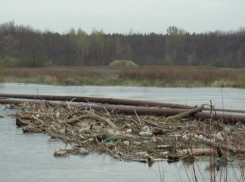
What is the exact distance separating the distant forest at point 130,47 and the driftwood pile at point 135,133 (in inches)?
2891

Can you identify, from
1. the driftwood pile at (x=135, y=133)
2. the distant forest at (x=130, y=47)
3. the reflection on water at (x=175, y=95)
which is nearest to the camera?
the driftwood pile at (x=135, y=133)

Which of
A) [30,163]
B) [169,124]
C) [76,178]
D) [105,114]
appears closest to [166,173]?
[76,178]

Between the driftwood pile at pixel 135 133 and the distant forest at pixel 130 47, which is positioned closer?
the driftwood pile at pixel 135 133

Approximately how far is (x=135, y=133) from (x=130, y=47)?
101 meters

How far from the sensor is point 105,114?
1678cm

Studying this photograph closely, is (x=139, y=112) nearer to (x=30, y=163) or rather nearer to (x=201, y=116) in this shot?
(x=201, y=116)

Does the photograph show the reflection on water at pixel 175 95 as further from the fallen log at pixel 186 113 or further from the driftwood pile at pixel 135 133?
the fallen log at pixel 186 113

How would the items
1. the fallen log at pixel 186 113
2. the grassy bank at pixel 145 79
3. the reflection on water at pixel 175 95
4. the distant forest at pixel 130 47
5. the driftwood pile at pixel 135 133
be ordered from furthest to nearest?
the distant forest at pixel 130 47, the grassy bank at pixel 145 79, the reflection on water at pixel 175 95, the fallen log at pixel 186 113, the driftwood pile at pixel 135 133

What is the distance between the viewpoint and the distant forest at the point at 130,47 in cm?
9738

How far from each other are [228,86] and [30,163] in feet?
96.1

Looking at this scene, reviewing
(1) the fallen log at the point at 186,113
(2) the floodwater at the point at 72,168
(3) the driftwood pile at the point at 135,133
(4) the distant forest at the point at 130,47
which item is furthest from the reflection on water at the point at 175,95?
(4) the distant forest at the point at 130,47

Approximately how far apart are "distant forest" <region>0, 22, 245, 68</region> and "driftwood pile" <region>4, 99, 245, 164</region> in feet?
241

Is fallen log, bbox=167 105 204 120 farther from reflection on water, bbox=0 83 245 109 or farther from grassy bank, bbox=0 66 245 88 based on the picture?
grassy bank, bbox=0 66 245 88

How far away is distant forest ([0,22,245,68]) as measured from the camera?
319ft
